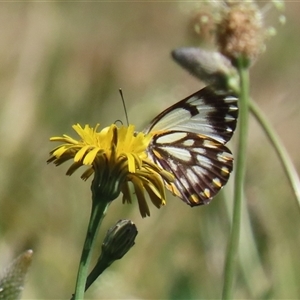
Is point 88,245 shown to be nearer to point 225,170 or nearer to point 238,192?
point 238,192

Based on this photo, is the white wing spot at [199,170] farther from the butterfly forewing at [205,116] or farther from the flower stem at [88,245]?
the flower stem at [88,245]

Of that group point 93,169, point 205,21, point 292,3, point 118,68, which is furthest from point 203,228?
point 292,3

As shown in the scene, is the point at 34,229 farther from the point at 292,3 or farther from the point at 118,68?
the point at 292,3

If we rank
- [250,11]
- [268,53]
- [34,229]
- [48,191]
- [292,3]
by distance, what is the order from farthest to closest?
1. [292,3]
2. [268,53]
3. [48,191]
4. [34,229]
5. [250,11]

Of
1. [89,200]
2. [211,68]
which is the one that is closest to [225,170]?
[211,68]

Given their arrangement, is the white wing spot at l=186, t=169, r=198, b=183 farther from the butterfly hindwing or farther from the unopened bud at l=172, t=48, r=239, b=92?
the unopened bud at l=172, t=48, r=239, b=92

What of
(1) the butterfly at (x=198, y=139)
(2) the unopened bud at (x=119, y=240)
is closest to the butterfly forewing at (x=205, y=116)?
(1) the butterfly at (x=198, y=139)

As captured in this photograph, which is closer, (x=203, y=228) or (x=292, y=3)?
(x=203, y=228)
